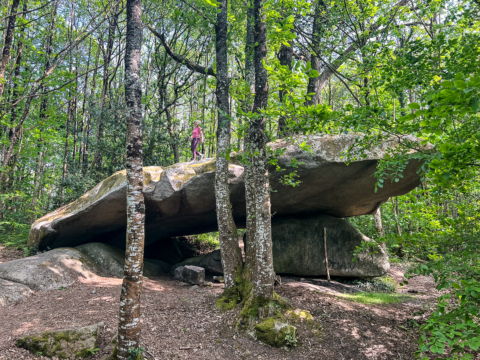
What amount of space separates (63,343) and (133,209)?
2227mm

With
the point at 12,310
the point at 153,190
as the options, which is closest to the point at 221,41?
the point at 153,190

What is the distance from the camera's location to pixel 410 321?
5516 mm

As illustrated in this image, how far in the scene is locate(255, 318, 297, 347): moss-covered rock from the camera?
15.7ft

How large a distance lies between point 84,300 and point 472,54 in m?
7.98

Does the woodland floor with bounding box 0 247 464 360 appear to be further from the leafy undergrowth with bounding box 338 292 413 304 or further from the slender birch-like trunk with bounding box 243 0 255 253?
the slender birch-like trunk with bounding box 243 0 255 253

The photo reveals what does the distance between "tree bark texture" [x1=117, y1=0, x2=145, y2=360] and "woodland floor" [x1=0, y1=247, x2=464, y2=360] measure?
2.47 ft

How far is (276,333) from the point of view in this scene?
4.85 metres

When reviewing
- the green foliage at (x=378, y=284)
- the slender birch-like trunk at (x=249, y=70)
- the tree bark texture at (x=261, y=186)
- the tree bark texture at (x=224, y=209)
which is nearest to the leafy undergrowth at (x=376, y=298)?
the green foliage at (x=378, y=284)

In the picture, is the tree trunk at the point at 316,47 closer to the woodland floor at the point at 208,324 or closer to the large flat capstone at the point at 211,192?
the large flat capstone at the point at 211,192

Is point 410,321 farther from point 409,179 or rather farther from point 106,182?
point 106,182

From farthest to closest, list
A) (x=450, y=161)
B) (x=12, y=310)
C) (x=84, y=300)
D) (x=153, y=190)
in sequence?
1. (x=153, y=190)
2. (x=84, y=300)
3. (x=12, y=310)
4. (x=450, y=161)

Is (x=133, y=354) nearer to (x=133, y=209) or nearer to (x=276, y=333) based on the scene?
(x=133, y=209)

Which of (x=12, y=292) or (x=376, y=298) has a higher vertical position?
(x=12, y=292)

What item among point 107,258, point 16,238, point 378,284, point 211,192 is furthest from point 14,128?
point 378,284
